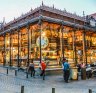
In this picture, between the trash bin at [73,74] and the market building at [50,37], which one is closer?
the trash bin at [73,74]

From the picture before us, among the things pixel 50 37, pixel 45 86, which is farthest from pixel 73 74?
pixel 50 37

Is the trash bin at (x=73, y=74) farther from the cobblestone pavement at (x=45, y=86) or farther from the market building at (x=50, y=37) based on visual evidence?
the market building at (x=50, y=37)

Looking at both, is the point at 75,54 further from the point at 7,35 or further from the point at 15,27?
the point at 7,35

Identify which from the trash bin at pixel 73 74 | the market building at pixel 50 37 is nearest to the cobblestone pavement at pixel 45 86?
the trash bin at pixel 73 74

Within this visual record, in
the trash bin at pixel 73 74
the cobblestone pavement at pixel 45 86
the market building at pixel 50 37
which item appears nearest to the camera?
the cobblestone pavement at pixel 45 86

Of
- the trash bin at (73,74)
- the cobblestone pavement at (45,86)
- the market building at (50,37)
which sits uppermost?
the market building at (50,37)

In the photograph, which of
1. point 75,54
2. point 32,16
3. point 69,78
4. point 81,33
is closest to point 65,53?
point 75,54

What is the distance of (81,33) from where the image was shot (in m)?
34.8

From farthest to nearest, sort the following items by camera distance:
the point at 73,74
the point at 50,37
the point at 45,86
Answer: the point at 50,37, the point at 73,74, the point at 45,86

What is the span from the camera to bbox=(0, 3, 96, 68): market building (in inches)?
1153

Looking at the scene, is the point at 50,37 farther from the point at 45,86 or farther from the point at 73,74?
the point at 45,86

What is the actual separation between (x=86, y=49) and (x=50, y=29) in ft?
26.2

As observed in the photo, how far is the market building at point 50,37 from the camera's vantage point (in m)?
29.3

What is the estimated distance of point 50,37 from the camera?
1222 inches
